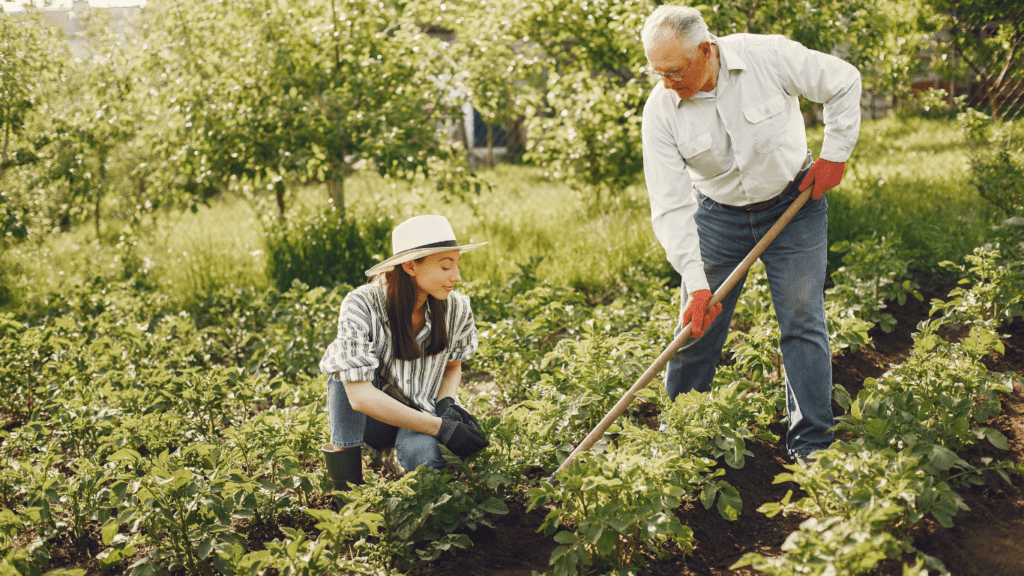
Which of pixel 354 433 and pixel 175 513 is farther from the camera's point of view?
pixel 354 433

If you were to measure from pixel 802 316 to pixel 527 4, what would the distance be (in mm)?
4544

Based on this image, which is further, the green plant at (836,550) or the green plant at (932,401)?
the green plant at (932,401)

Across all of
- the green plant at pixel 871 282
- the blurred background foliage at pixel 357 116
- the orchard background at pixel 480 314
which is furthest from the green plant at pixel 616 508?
the blurred background foliage at pixel 357 116

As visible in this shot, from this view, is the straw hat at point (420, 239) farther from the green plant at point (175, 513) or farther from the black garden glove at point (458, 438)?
the green plant at point (175, 513)

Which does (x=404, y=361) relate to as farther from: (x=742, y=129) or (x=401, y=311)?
(x=742, y=129)

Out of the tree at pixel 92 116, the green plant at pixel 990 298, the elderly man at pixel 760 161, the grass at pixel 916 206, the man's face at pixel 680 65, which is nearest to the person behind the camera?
the man's face at pixel 680 65

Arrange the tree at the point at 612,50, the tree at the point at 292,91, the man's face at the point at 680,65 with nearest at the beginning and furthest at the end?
the man's face at the point at 680,65 < the tree at the point at 612,50 < the tree at the point at 292,91

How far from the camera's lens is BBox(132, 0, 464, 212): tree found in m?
5.98

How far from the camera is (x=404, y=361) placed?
2920mm

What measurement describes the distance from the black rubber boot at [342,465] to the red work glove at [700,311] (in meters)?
1.36

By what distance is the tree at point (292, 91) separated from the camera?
5.98 m

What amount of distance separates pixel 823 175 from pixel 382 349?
Result: 5.85 ft

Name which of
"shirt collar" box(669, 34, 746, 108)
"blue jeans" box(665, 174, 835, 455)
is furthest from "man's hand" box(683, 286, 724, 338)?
"shirt collar" box(669, 34, 746, 108)

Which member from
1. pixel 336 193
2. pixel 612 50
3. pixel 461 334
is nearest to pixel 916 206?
pixel 612 50
